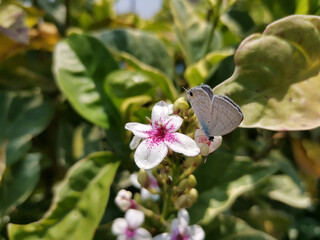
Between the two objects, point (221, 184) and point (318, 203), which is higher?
point (221, 184)

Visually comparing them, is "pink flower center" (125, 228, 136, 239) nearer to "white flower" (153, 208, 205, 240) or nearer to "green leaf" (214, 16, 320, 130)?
"white flower" (153, 208, 205, 240)

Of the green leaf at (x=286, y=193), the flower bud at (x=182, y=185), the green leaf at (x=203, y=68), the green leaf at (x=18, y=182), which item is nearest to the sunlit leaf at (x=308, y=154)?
the green leaf at (x=286, y=193)

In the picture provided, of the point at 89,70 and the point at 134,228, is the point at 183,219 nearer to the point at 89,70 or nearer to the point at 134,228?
the point at 134,228

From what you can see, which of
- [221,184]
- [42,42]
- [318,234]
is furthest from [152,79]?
[318,234]

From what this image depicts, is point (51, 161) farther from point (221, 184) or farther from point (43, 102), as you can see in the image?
point (221, 184)

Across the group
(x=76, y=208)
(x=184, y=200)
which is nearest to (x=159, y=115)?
(x=184, y=200)

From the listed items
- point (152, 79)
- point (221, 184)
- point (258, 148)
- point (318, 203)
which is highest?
point (152, 79)
